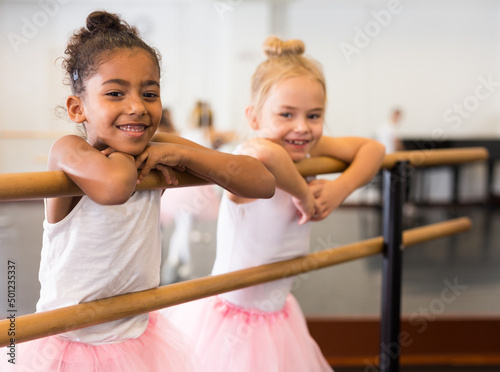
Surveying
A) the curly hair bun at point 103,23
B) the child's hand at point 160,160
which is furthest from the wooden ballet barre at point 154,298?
the curly hair bun at point 103,23

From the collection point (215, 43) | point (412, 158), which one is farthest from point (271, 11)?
point (412, 158)

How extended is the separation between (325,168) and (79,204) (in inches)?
22.6

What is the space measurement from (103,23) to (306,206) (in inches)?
20.9

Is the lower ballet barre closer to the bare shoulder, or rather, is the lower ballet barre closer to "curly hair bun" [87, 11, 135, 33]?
the bare shoulder

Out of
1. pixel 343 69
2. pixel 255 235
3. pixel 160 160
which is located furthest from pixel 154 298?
pixel 343 69

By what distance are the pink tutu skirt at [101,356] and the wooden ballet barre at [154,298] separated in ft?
0.25

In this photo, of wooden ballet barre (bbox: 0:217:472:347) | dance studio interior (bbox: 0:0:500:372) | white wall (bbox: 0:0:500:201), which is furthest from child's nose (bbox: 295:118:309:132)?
white wall (bbox: 0:0:500:201)

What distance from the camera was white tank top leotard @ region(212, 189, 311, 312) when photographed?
123 centimetres

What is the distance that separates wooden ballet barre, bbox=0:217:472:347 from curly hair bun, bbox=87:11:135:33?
0.43m

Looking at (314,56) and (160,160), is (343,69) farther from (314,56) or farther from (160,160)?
(160,160)

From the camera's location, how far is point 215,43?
7590mm

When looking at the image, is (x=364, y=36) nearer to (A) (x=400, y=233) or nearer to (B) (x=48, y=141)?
(B) (x=48, y=141)

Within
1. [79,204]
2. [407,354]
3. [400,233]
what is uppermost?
[79,204]

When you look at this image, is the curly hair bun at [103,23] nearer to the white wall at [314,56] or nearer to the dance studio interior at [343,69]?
the dance studio interior at [343,69]
